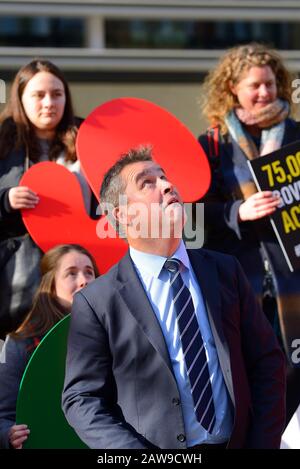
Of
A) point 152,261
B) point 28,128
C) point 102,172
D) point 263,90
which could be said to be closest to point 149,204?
point 152,261

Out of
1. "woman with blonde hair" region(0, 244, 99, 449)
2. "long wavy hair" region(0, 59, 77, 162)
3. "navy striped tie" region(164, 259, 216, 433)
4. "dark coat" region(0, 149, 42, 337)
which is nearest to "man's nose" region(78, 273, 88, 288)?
"woman with blonde hair" region(0, 244, 99, 449)

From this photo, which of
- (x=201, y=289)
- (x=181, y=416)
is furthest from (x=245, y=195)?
(x=181, y=416)

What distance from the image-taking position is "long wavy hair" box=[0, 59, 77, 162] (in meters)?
4.47

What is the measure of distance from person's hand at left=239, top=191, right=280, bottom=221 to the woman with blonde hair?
0.69m

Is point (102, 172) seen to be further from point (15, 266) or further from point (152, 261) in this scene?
point (152, 261)

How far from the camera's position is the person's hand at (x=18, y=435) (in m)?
3.55

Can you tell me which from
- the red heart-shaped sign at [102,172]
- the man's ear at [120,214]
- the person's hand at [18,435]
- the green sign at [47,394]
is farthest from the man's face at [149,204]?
the red heart-shaped sign at [102,172]

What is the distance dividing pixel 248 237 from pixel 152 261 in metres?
1.39

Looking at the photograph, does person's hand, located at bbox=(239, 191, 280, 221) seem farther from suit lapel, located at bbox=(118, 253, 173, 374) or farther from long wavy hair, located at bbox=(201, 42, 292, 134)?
suit lapel, located at bbox=(118, 253, 173, 374)

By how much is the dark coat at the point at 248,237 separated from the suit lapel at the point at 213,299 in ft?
3.90

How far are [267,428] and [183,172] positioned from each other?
160cm

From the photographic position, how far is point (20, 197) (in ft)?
14.0

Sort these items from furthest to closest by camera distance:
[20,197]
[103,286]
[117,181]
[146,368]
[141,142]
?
[141,142] → [20,197] → [117,181] → [103,286] → [146,368]
